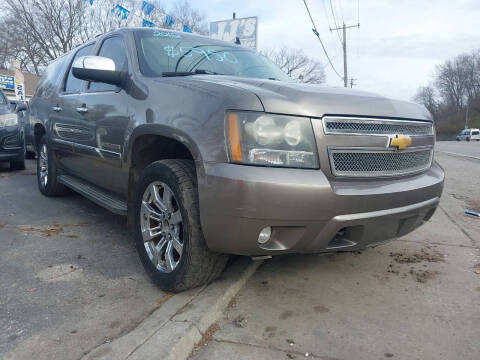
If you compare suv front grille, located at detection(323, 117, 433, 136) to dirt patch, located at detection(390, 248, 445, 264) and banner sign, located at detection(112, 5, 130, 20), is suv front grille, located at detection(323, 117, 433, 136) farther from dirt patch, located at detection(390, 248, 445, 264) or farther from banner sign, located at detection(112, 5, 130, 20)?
banner sign, located at detection(112, 5, 130, 20)

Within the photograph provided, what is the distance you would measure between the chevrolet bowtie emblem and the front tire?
1208 mm

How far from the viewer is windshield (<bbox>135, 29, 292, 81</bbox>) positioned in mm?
3148

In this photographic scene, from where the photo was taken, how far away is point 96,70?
296cm

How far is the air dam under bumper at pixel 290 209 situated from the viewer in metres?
2.04

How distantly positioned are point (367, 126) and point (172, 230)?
135 centimetres

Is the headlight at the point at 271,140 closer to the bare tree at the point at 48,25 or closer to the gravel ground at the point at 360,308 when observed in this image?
the gravel ground at the point at 360,308

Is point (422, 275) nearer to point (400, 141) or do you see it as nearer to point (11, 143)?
point (400, 141)

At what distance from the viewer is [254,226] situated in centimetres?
208

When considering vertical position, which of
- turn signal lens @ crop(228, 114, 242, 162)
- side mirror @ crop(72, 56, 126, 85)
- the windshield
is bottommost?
turn signal lens @ crop(228, 114, 242, 162)

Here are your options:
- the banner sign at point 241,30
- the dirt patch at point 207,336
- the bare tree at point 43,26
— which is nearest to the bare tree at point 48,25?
the bare tree at point 43,26

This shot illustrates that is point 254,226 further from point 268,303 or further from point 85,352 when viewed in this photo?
point 85,352

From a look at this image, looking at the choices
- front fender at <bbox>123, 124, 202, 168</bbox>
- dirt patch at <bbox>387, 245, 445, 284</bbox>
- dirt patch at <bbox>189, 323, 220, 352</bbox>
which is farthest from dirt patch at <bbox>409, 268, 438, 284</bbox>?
Answer: front fender at <bbox>123, 124, 202, 168</bbox>

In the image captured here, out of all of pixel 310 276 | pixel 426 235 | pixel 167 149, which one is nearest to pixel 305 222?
pixel 310 276

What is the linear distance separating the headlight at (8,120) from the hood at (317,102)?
610cm
